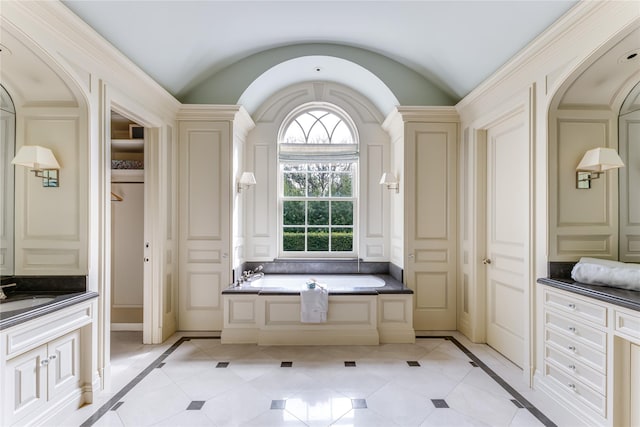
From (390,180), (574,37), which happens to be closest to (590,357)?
(574,37)

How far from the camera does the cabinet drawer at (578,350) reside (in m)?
1.93

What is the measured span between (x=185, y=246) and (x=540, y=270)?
3514mm

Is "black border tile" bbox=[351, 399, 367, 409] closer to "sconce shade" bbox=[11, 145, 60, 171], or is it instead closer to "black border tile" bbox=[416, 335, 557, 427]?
"black border tile" bbox=[416, 335, 557, 427]

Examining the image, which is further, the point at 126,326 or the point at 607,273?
the point at 126,326

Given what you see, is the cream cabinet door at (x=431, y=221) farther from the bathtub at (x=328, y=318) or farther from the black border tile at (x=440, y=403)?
the black border tile at (x=440, y=403)

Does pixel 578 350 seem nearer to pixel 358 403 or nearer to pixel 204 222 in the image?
pixel 358 403

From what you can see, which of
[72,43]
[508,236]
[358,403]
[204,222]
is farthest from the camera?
[204,222]

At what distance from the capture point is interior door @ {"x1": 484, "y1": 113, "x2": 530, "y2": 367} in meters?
2.89

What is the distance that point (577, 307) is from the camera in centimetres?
212

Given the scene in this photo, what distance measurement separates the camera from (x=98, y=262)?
2486mm

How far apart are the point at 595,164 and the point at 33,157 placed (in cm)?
389

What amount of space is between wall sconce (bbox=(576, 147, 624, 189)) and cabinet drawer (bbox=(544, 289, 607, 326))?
0.86 metres

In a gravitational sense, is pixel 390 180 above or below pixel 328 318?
above

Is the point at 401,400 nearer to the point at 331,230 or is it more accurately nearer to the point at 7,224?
the point at 331,230
